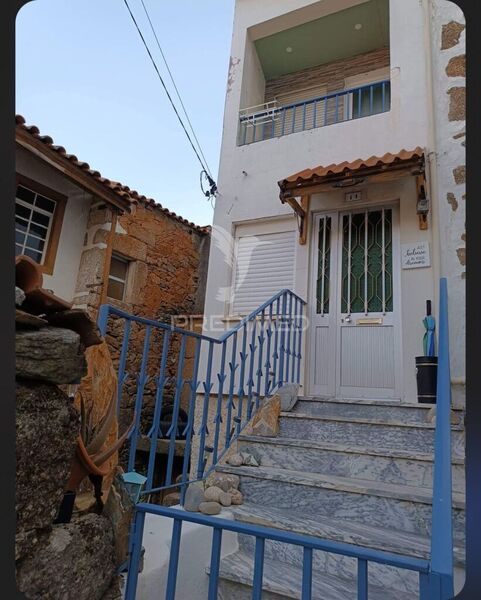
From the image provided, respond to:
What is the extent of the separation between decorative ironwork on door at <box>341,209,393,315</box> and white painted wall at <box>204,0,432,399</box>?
0.27 m

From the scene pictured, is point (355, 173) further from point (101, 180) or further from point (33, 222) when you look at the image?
point (33, 222)

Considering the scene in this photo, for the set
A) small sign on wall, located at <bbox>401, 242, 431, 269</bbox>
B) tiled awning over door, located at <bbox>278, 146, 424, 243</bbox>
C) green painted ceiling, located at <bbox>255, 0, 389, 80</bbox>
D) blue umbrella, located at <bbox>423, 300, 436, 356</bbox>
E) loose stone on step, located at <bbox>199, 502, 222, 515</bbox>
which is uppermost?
green painted ceiling, located at <bbox>255, 0, 389, 80</bbox>

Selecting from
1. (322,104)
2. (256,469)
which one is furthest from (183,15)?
(256,469)

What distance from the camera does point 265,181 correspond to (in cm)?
523

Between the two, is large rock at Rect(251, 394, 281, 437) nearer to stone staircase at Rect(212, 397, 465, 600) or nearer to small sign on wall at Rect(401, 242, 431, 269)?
stone staircase at Rect(212, 397, 465, 600)

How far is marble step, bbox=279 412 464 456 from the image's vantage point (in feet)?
8.55

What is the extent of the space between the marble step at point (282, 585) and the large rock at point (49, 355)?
118 cm

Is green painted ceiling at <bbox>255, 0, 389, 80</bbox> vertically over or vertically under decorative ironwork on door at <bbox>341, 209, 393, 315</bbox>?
over

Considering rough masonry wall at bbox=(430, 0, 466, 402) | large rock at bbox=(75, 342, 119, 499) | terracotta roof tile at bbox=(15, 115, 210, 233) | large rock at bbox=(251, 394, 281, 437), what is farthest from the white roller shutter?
large rock at bbox=(75, 342, 119, 499)

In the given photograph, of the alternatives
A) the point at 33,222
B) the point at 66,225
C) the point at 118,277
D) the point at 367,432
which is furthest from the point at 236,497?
the point at 118,277

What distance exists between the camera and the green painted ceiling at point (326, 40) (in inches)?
220

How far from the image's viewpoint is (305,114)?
5.55 meters

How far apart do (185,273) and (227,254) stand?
13.3 feet

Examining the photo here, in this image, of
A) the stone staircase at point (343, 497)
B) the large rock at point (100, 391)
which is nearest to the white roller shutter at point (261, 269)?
the stone staircase at point (343, 497)
